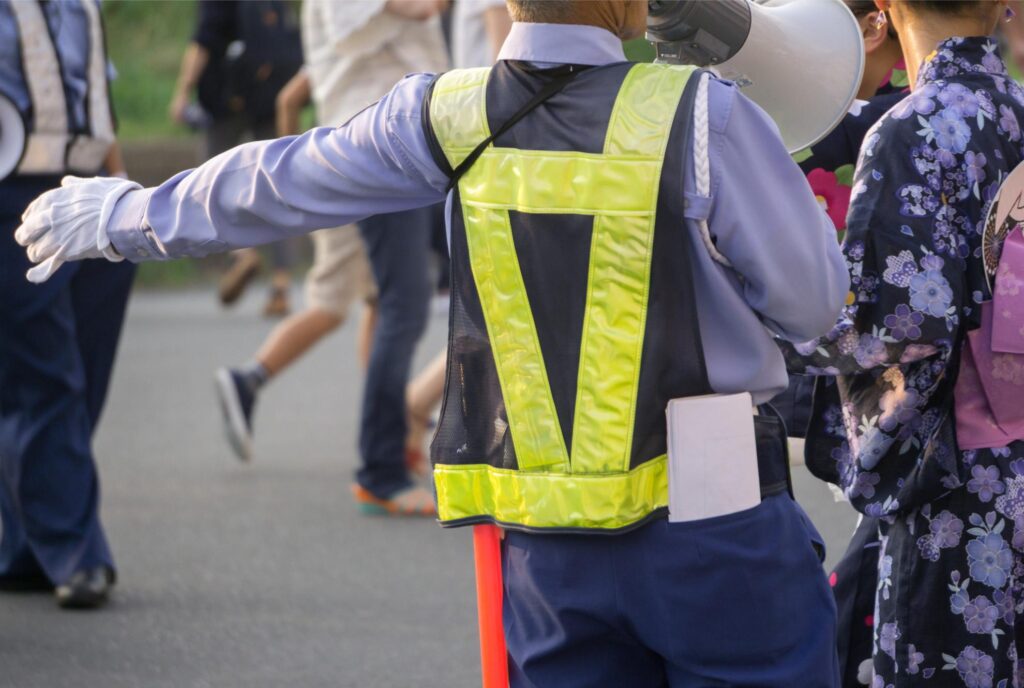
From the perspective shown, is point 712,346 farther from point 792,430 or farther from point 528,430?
point 792,430

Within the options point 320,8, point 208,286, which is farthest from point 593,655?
point 208,286

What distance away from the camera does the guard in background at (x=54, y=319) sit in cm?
408

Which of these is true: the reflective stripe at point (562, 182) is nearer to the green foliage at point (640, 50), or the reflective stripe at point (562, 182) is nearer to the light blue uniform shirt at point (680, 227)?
the light blue uniform shirt at point (680, 227)

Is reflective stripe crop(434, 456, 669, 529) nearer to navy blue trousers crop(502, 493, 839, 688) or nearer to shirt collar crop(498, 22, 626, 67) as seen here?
navy blue trousers crop(502, 493, 839, 688)

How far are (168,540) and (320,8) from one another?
190 cm

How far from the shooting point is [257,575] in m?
4.70

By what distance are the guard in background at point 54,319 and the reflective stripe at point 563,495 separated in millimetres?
2294

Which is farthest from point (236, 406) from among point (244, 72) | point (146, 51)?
point (146, 51)

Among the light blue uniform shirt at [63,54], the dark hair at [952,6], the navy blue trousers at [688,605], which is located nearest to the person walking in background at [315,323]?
the light blue uniform shirt at [63,54]

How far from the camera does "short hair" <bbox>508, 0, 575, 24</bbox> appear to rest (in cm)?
210

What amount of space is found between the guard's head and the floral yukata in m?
0.53

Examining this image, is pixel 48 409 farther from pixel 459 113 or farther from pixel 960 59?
pixel 960 59

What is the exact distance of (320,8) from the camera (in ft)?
17.7

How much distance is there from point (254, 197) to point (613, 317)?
554 mm
